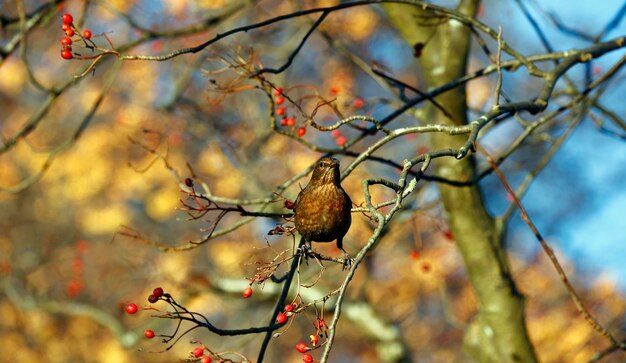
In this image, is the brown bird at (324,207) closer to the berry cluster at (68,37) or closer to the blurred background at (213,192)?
the berry cluster at (68,37)

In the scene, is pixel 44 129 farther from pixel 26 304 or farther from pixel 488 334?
pixel 488 334

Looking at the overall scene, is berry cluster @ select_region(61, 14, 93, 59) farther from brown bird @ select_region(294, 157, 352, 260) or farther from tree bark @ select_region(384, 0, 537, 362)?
tree bark @ select_region(384, 0, 537, 362)

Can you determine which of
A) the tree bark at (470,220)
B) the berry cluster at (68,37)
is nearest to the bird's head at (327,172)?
the berry cluster at (68,37)

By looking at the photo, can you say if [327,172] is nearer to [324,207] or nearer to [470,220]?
[324,207]

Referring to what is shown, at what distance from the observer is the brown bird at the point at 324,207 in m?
1.99

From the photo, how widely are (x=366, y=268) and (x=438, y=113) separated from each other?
235 centimetres

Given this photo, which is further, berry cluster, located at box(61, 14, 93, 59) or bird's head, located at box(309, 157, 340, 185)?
berry cluster, located at box(61, 14, 93, 59)

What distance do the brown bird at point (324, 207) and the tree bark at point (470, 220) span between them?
1.97m

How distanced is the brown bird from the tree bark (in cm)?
197

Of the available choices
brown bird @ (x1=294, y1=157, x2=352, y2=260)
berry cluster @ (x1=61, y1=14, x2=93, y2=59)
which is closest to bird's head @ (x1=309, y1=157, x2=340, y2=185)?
brown bird @ (x1=294, y1=157, x2=352, y2=260)

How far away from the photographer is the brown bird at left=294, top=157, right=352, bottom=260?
1.99m

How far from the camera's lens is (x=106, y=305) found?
43.2ft

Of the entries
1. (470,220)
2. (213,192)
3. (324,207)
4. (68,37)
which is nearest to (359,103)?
(470,220)

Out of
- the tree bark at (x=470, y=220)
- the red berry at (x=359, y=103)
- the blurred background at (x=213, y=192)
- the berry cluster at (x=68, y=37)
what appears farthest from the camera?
the blurred background at (x=213, y=192)
